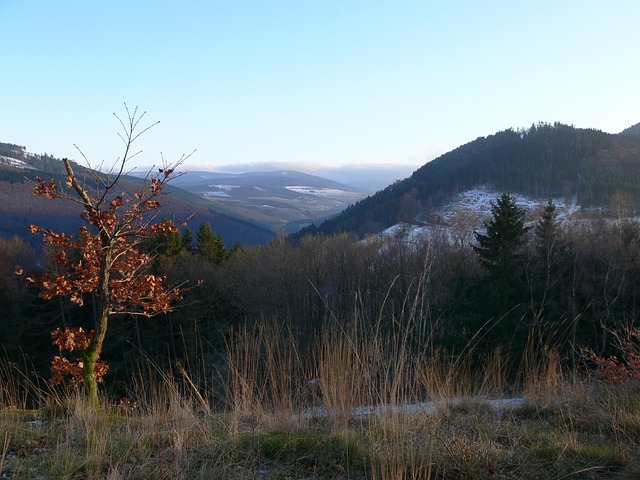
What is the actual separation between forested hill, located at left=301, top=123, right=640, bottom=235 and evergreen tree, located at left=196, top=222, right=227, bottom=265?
52.7m

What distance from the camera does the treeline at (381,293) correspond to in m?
20.1

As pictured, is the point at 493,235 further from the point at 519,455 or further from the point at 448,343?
the point at 519,455

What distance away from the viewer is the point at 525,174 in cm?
10706

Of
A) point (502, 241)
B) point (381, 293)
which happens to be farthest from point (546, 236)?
point (381, 293)

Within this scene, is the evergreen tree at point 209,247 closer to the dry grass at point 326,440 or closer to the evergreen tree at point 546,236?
the evergreen tree at point 546,236

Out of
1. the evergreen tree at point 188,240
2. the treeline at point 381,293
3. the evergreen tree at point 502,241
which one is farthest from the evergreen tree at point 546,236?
the evergreen tree at point 188,240

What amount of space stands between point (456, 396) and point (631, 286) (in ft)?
66.1

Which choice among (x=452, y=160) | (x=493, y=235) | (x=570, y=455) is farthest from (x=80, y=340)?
(x=452, y=160)

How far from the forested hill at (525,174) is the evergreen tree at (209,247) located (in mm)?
52705

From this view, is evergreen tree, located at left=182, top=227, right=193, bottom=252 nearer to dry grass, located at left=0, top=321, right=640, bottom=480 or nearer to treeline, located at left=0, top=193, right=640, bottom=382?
treeline, located at left=0, top=193, right=640, bottom=382

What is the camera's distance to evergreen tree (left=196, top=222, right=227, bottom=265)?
116ft

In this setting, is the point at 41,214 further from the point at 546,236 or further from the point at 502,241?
the point at 546,236

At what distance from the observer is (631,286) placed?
2144cm

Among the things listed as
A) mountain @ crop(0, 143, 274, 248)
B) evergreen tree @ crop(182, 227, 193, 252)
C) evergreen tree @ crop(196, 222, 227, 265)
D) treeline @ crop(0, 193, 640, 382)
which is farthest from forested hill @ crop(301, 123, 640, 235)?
treeline @ crop(0, 193, 640, 382)
